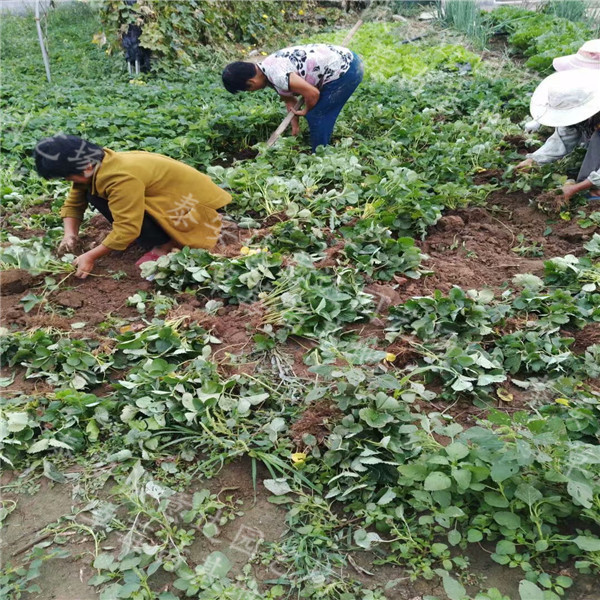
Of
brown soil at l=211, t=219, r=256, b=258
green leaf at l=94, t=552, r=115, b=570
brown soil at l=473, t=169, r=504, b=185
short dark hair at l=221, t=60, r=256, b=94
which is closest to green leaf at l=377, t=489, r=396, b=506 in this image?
green leaf at l=94, t=552, r=115, b=570

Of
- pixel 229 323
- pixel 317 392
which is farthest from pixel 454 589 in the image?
pixel 229 323

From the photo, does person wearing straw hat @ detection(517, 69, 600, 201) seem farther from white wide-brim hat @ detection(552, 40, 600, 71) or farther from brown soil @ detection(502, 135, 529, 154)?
brown soil @ detection(502, 135, 529, 154)

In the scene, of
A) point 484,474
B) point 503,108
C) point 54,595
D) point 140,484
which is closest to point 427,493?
point 484,474

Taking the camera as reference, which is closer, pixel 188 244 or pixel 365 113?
pixel 188 244

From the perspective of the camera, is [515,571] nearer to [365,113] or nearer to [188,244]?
[188,244]

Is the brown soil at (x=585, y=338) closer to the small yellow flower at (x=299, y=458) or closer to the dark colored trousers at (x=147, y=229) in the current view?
the small yellow flower at (x=299, y=458)

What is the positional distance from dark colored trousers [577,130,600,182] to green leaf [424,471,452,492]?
2.84 meters

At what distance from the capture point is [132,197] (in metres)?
3.06

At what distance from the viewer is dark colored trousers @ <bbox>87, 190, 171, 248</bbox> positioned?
3.30 meters

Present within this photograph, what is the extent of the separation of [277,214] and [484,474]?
2.37m

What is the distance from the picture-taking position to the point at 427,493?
194 cm

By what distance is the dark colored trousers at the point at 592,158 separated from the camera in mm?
3783

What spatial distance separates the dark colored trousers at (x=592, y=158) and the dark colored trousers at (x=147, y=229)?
2.79 m

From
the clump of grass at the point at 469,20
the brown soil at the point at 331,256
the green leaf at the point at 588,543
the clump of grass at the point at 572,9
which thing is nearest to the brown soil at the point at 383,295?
the brown soil at the point at 331,256
